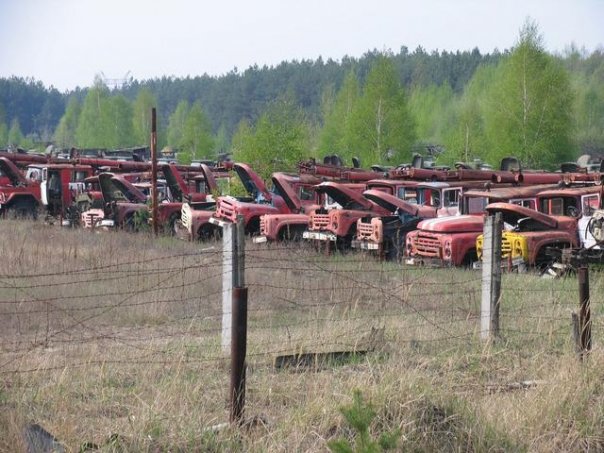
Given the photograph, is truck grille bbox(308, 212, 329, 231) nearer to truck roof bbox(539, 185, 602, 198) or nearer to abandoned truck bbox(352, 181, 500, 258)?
abandoned truck bbox(352, 181, 500, 258)

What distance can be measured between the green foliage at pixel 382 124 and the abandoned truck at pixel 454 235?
29.1m

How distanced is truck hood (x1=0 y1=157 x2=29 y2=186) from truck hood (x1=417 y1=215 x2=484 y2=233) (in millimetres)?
17341

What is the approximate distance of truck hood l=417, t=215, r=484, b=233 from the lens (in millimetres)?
17125

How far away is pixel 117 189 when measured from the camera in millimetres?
26625

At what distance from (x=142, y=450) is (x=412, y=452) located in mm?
1507

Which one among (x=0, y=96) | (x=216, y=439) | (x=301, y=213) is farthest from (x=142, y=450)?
(x=0, y=96)

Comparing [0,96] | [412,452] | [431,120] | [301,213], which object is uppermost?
[0,96]

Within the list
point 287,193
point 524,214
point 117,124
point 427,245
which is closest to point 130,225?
point 287,193

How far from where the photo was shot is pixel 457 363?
745 cm

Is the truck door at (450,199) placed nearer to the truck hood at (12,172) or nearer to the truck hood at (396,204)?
the truck hood at (396,204)

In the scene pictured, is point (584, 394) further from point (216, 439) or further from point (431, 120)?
point (431, 120)

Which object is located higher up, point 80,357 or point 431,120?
point 431,120

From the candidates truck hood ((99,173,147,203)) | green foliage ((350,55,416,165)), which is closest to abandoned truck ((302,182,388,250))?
truck hood ((99,173,147,203))

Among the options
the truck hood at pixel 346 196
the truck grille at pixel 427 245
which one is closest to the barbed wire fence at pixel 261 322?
the truck grille at pixel 427 245
